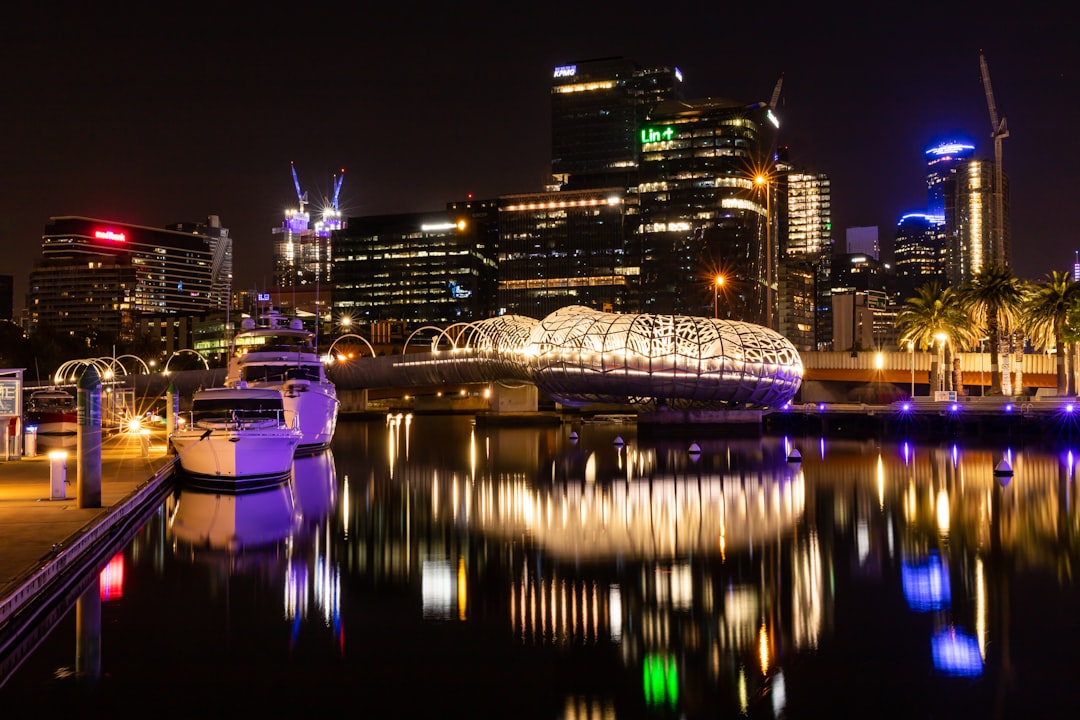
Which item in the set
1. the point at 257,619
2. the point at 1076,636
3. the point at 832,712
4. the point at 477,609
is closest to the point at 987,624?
the point at 1076,636

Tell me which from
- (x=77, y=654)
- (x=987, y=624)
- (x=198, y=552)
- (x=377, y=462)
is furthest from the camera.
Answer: (x=377, y=462)

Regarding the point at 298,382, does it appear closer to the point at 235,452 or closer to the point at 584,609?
the point at 235,452

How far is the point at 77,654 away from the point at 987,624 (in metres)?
15.0

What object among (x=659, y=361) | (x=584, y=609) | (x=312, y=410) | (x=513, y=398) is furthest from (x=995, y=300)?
(x=584, y=609)

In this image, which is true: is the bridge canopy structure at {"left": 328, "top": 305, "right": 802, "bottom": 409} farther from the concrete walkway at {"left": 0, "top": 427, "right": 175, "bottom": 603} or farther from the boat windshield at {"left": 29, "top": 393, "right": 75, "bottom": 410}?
the boat windshield at {"left": 29, "top": 393, "right": 75, "bottom": 410}

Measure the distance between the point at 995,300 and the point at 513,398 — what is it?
40.7 metres

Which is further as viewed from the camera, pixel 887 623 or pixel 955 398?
pixel 955 398

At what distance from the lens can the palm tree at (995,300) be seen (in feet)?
250

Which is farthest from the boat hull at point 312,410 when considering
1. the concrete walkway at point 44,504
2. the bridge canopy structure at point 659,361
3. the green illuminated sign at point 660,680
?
the green illuminated sign at point 660,680

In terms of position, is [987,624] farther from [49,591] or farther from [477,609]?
[49,591]

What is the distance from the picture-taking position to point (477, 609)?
60.4 feet

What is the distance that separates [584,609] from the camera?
1819 centimetres

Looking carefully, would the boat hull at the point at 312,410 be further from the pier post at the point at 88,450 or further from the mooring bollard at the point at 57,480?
the pier post at the point at 88,450

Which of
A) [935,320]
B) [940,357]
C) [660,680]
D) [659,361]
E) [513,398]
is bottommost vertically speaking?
[660,680]
